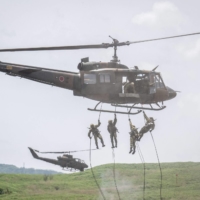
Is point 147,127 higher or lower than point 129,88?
lower

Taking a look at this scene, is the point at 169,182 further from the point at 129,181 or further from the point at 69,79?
the point at 69,79

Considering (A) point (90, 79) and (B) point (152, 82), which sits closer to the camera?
(A) point (90, 79)

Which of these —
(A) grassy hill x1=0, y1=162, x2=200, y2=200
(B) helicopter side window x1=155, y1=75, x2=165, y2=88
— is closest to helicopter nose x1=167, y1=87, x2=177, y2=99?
A: (B) helicopter side window x1=155, y1=75, x2=165, y2=88

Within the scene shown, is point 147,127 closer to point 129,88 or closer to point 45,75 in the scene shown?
point 129,88

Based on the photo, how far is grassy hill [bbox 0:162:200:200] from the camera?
62.9 meters

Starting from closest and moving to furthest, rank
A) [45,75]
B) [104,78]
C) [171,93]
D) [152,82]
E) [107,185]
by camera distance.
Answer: [104,78] < [45,75] < [152,82] < [171,93] < [107,185]

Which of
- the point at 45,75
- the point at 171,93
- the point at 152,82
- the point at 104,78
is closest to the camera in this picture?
the point at 104,78

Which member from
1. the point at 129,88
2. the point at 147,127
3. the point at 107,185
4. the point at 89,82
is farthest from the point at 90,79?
the point at 107,185

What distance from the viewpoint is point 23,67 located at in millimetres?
25469

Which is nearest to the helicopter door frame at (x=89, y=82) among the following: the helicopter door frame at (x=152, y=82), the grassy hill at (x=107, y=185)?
the helicopter door frame at (x=152, y=82)

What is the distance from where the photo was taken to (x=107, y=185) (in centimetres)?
7112

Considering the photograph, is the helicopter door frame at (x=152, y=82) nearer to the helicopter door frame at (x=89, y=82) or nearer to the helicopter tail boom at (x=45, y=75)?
the helicopter door frame at (x=89, y=82)

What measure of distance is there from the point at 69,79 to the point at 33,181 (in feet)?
185

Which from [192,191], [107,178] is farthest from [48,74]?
[107,178]
